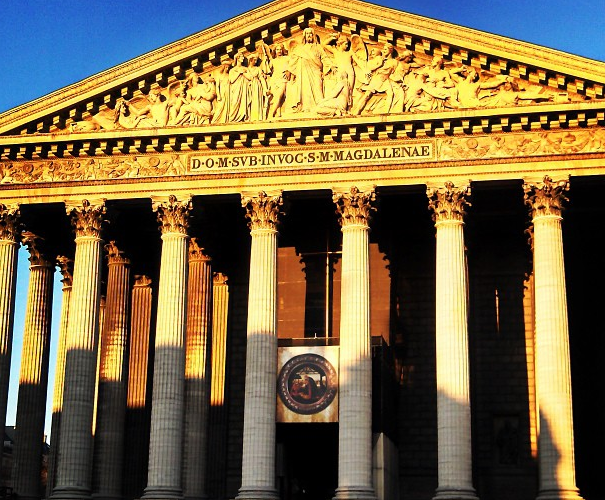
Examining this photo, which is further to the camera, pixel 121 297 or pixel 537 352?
pixel 121 297

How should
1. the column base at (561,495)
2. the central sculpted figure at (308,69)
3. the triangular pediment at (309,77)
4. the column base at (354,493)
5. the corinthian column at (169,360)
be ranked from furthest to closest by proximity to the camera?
the central sculpted figure at (308,69), the triangular pediment at (309,77), the corinthian column at (169,360), the column base at (354,493), the column base at (561,495)

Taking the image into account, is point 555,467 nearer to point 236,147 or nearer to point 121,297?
point 236,147

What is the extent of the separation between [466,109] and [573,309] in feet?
38.6

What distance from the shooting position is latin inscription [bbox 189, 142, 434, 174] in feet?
138

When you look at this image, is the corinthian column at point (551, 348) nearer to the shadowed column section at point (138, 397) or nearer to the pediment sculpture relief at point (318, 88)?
the pediment sculpture relief at point (318, 88)

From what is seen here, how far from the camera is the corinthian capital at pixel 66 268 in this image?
5071 cm

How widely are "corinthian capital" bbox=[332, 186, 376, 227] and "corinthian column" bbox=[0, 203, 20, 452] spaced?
1343 centimetres

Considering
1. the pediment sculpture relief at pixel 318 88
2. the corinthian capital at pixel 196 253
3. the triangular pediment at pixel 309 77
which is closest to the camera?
the triangular pediment at pixel 309 77

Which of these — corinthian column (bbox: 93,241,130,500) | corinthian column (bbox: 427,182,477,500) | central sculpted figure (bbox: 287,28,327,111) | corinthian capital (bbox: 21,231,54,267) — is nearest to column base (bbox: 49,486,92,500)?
corinthian column (bbox: 93,241,130,500)

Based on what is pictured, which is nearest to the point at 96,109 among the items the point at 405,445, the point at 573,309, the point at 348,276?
the point at 348,276

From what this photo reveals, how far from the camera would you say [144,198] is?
4394 cm

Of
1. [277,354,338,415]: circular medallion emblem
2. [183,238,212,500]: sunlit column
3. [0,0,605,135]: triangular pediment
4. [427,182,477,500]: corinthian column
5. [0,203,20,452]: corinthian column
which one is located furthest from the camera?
[183,238,212,500]: sunlit column

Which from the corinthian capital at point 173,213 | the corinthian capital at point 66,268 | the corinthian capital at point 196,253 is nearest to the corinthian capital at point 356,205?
the corinthian capital at point 173,213

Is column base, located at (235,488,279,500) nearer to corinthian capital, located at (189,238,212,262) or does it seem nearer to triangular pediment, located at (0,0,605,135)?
corinthian capital, located at (189,238,212,262)
